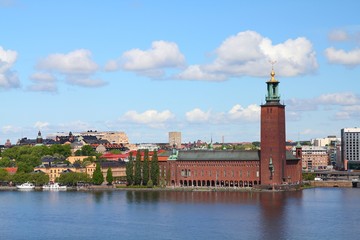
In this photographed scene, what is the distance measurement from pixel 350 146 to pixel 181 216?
117401 millimetres

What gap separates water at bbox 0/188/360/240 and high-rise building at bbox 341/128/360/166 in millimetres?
85710

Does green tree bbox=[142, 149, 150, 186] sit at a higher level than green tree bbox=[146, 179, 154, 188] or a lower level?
higher

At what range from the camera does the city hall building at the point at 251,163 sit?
10194cm

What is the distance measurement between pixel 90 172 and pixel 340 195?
1537 inches

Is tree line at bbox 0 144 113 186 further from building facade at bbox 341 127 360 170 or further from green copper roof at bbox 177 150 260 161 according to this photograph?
building facade at bbox 341 127 360 170

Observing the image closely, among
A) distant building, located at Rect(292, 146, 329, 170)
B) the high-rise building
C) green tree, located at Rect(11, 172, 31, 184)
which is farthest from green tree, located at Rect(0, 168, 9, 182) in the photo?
the high-rise building

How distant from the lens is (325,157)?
612 ft

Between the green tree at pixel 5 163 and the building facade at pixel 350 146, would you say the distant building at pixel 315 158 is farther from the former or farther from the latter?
the green tree at pixel 5 163

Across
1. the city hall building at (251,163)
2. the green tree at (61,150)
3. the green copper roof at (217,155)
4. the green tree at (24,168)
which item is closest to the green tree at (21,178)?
the green tree at (24,168)

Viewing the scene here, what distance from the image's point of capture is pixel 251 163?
10506cm

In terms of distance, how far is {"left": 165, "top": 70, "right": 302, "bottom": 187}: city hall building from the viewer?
102 meters

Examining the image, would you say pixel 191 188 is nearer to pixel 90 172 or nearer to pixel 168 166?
pixel 168 166

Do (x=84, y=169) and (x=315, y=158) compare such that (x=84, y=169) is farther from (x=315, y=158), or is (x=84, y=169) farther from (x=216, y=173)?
(x=315, y=158)

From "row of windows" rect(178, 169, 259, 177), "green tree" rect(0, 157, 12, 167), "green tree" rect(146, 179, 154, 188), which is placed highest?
"green tree" rect(0, 157, 12, 167)
